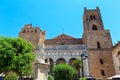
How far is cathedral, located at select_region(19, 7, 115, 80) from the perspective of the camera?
96.3 feet

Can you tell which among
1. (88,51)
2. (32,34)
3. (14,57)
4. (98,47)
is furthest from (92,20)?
(14,57)

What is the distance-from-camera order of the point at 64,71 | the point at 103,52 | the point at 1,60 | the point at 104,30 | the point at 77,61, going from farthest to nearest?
the point at 104,30 < the point at 103,52 < the point at 77,61 < the point at 64,71 < the point at 1,60

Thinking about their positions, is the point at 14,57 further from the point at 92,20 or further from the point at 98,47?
the point at 92,20

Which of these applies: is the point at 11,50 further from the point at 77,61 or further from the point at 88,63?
the point at 88,63

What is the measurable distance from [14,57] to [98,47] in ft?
67.7

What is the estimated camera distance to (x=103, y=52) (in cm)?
3105

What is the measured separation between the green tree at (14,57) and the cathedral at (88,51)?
31.1 ft

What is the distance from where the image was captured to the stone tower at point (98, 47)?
29295mm

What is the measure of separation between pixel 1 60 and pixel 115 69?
72.4 ft

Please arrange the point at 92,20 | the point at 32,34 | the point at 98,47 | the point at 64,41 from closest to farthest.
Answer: the point at 98,47 → the point at 32,34 → the point at 92,20 → the point at 64,41

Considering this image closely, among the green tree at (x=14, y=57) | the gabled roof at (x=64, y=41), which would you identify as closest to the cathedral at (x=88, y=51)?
the gabled roof at (x=64, y=41)

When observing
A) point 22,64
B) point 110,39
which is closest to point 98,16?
point 110,39

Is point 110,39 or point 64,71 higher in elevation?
point 110,39

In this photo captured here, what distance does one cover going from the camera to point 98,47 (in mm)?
32344
